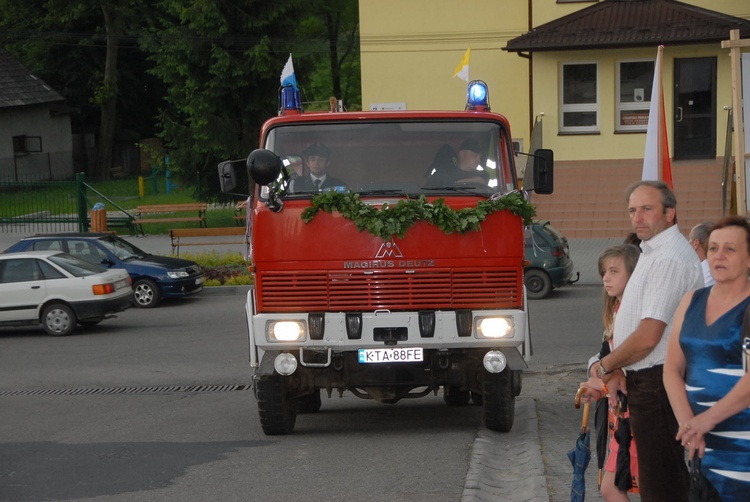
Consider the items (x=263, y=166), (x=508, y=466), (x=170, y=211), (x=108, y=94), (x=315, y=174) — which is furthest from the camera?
(x=108, y=94)

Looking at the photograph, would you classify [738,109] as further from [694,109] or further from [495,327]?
[694,109]

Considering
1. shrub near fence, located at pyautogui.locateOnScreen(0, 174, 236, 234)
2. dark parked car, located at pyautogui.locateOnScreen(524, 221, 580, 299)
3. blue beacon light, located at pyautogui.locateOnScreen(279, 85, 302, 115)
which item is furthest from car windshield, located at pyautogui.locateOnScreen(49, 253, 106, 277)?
shrub near fence, located at pyautogui.locateOnScreen(0, 174, 236, 234)

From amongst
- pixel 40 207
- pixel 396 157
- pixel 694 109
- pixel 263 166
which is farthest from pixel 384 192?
pixel 40 207

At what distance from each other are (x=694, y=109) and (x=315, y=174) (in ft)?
80.0

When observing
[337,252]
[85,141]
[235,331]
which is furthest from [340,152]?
[85,141]

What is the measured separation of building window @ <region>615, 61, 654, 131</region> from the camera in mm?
31109

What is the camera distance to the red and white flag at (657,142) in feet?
30.1

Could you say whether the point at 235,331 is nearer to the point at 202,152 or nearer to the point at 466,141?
the point at 466,141

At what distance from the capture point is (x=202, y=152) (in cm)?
3409

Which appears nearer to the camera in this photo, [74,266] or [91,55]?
[74,266]

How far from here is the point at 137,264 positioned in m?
20.5

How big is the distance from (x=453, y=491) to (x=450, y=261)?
2.05m

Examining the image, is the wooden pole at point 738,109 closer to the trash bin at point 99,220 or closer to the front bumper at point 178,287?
the front bumper at point 178,287

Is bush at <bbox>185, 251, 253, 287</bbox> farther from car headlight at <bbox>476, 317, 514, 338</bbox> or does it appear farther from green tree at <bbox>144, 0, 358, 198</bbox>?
car headlight at <bbox>476, 317, 514, 338</bbox>
